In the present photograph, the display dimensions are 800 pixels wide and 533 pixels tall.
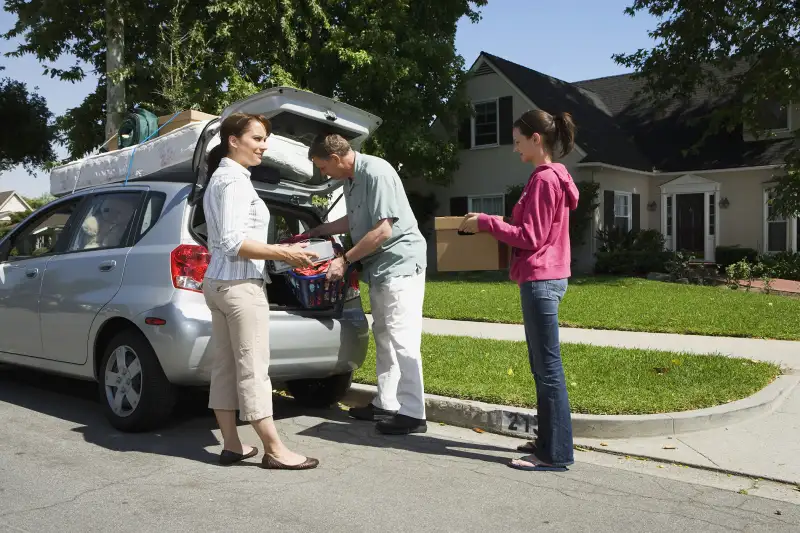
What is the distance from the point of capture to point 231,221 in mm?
4262

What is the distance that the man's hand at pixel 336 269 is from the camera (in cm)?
502

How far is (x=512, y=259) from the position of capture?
15.0 ft

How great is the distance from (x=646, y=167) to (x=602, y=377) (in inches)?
661

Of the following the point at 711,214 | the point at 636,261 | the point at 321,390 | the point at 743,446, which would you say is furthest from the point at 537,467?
the point at 711,214

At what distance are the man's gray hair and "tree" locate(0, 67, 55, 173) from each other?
26.2 m

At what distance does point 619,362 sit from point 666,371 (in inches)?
20.5

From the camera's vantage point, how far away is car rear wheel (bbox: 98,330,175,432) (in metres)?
4.92

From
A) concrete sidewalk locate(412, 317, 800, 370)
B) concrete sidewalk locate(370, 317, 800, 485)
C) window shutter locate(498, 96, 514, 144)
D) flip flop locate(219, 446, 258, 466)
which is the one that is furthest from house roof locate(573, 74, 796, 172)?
flip flop locate(219, 446, 258, 466)

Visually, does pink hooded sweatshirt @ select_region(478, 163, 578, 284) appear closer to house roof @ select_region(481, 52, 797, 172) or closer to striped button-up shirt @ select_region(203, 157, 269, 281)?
striped button-up shirt @ select_region(203, 157, 269, 281)

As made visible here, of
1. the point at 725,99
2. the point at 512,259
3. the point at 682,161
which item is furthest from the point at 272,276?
the point at 725,99

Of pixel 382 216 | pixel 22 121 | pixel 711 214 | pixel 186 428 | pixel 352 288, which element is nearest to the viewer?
pixel 382 216

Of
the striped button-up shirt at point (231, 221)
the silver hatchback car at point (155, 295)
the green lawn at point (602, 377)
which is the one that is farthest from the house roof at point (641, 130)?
the striped button-up shirt at point (231, 221)

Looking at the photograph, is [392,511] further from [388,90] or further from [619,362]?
[388,90]

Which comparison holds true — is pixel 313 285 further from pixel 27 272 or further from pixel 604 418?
pixel 27 272
